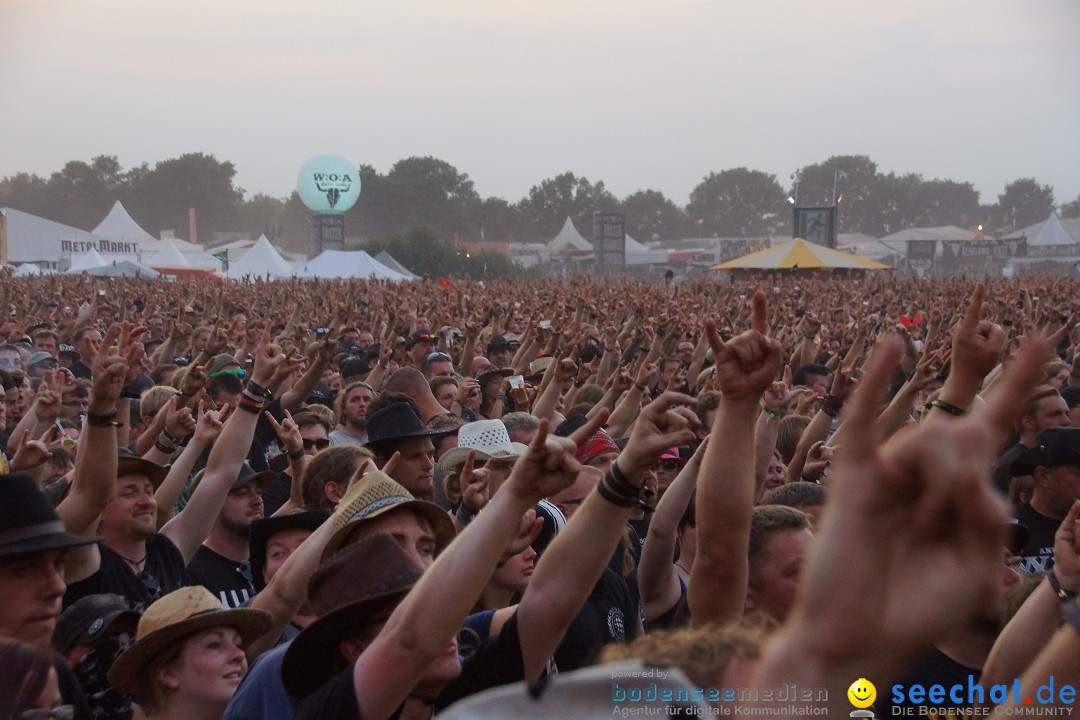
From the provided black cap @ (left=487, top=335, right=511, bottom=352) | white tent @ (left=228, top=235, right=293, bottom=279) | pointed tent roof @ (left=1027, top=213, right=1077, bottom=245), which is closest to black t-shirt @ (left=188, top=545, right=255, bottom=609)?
black cap @ (left=487, top=335, right=511, bottom=352)

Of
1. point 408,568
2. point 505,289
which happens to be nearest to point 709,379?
point 408,568

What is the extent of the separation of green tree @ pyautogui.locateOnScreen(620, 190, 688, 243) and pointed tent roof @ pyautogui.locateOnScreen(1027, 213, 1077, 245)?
58.3 metres

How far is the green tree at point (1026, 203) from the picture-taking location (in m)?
131

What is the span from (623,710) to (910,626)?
46 centimetres

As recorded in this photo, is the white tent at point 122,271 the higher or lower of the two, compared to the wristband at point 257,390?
higher

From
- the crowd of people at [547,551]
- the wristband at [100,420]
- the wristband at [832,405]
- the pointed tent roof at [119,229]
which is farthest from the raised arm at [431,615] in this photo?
the pointed tent roof at [119,229]

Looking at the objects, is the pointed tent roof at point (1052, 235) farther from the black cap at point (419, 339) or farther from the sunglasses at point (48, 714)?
the sunglasses at point (48, 714)

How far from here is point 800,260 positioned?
37.8 metres

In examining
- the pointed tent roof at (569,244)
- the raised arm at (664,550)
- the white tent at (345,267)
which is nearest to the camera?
the raised arm at (664,550)

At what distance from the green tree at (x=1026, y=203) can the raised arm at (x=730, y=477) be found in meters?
140

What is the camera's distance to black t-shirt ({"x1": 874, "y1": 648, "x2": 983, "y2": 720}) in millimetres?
2937

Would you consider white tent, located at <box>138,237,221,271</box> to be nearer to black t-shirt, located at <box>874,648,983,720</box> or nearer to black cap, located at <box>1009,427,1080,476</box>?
black cap, located at <box>1009,427,1080,476</box>

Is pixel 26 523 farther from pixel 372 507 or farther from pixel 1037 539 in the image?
pixel 1037 539

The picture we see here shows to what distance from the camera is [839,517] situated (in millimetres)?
1046
